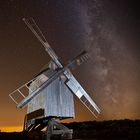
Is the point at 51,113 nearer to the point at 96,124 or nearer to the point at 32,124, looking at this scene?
the point at 32,124

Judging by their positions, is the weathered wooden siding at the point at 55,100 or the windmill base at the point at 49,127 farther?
the windmill base at the point at 49,127

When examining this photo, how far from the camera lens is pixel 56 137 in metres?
24.8

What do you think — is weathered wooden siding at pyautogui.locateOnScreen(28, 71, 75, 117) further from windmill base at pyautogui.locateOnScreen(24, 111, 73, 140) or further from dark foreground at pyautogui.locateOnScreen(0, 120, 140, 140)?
dark foreground at pyautogui.locateOnScreen(0, 120, 140, 140)

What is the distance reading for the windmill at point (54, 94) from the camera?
896 inches

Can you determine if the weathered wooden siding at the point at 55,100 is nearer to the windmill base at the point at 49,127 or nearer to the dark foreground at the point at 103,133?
the windmill base at the point at 49,127

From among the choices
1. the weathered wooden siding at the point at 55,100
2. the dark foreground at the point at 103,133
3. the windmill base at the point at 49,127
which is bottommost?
the dark foreground at the point at 103,133

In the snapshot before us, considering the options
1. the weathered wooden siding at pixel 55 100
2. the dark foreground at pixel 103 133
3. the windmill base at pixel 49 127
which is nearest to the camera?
the weathered wooden siding at pixel 55 100

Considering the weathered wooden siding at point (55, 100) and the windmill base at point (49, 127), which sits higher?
the weathered wooden siding at point (55, 100)

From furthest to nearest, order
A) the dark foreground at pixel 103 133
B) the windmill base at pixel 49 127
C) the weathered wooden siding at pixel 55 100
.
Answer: the windmill base at pixel 49 127, the dark foreground at pixel 103 133, the weathered wooden siding at pixel 55 100

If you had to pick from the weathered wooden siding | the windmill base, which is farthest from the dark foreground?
the weathered wooden siding

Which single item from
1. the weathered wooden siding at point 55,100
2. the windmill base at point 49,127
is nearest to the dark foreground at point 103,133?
the windmill base at point 49,127

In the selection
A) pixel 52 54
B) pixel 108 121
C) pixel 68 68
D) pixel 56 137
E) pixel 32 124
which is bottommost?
pixel 108 121

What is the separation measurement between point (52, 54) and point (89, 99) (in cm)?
450

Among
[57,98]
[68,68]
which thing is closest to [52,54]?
[68,68]
